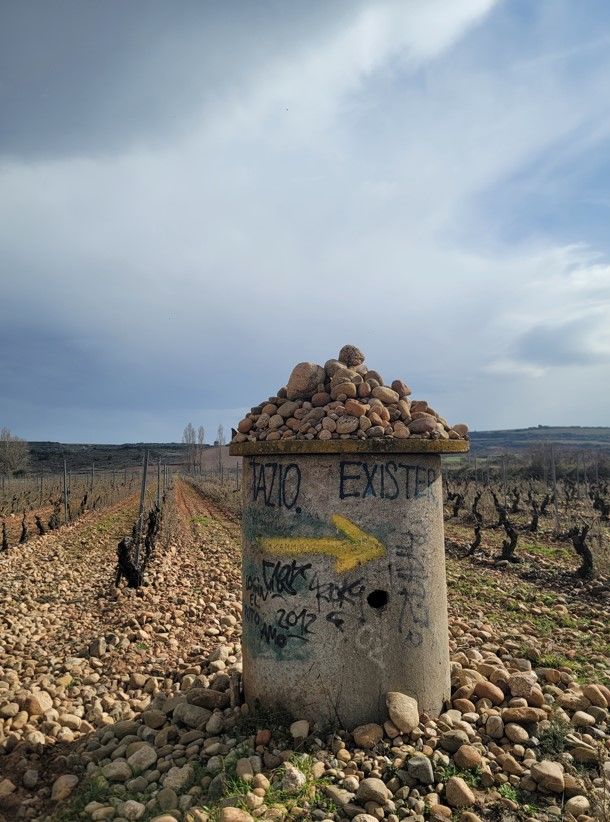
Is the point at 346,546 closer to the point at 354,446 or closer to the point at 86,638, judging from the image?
the point at 354,446

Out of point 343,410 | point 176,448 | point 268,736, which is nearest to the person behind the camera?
point 268,736

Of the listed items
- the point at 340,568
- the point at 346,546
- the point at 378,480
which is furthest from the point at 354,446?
the point at 340,568

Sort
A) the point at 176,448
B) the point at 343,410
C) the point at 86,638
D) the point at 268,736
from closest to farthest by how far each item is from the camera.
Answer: the point at 268,736 < the point at 343,410 < the point at 86,638 < the point at 176,448

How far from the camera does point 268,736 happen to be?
3.87 metres

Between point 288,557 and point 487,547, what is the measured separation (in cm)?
1059

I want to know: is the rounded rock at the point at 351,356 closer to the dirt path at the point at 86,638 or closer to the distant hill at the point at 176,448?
the dirt path at the point at 86,638

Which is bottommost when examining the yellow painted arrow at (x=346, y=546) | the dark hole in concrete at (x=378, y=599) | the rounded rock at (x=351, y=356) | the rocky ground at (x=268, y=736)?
the rocky ground at (x=268, y=736)

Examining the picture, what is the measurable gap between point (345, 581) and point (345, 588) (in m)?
0.05

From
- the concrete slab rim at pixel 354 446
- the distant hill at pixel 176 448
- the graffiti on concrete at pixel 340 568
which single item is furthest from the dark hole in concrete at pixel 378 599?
the distant hill at pixel 176 448

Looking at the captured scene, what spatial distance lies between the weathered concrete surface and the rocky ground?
0.68 ft

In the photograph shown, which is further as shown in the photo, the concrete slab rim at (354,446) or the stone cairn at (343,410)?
the stone cairn at (343,410)

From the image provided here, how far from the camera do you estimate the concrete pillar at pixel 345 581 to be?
3938mm

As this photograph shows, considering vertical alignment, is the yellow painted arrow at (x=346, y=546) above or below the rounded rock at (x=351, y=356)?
below

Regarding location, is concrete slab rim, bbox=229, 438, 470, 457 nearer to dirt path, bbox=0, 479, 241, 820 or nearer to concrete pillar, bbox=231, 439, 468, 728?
concrete pillar, bbox=231, 439, 468, 728
